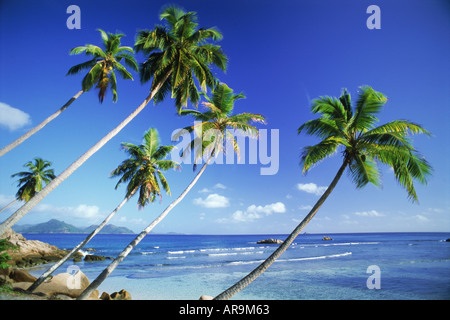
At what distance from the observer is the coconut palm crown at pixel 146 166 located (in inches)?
565

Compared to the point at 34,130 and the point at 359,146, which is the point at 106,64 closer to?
the point at 34,130

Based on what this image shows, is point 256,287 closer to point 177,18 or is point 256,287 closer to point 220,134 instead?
point 220,134

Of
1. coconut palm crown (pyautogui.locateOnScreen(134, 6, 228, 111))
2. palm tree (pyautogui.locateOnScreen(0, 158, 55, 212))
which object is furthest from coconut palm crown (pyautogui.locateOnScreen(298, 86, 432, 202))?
palm tree (pyautogui.locateOnScreen(0, 158, 55, 212))

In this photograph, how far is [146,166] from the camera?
583 inches

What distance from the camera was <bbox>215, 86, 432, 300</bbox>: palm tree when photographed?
717 cm

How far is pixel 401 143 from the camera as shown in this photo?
711 cm

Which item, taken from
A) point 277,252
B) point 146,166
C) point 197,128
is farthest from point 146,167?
point 277,252

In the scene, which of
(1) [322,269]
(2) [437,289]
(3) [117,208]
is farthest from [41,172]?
(2) [437,289]

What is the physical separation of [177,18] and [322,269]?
23.9m

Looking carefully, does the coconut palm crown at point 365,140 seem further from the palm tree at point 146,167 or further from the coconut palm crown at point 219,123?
the palm tree at point 146,167

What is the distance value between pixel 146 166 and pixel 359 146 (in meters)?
11.5

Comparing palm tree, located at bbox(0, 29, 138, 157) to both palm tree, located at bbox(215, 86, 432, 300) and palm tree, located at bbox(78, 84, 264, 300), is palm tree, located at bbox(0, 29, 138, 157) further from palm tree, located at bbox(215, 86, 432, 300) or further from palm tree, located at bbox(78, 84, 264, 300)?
palm tree, located at bbox(215, 86, 432, 300)
